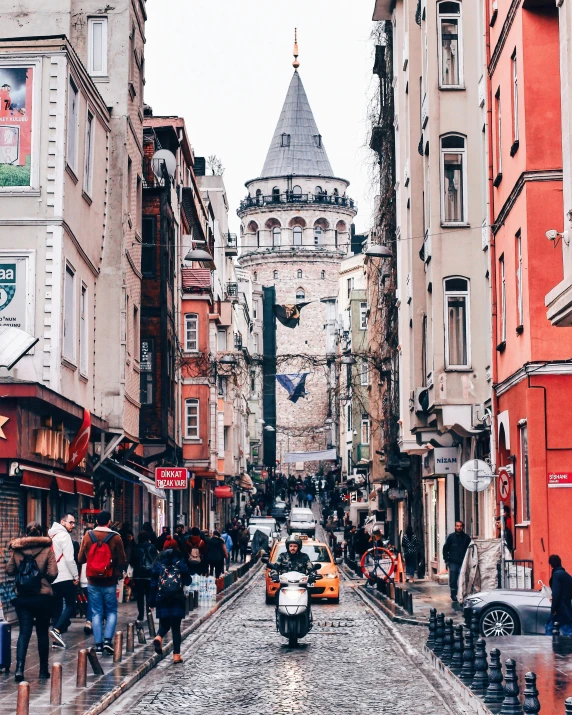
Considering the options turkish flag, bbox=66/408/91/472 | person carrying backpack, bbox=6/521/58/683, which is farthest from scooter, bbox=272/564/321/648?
turkish flag, bbox=66/408/91/472

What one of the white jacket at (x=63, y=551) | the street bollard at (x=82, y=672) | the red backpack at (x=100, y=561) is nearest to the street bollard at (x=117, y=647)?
the red backpack at (x=100, y=561)

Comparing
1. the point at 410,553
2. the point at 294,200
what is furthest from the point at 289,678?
the point at 294,200

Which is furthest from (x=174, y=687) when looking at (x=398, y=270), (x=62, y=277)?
(x=398, y=270)

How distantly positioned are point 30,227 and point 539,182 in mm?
8771

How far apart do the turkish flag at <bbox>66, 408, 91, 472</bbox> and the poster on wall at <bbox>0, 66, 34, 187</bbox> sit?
4643 mm

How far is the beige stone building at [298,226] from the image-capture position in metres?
144

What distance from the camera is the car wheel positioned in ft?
65.9

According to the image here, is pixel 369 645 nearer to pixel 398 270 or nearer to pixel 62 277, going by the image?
pixel 62 277

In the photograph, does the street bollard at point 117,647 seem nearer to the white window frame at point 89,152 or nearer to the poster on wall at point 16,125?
the poster on wall at point 16,125

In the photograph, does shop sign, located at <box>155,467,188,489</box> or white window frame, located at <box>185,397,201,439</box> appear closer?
shop sign, located at <box>155,467,188,489</box>

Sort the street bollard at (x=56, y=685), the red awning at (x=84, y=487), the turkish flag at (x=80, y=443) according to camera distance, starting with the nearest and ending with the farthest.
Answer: the street bollard at (x=56, y=685), the turkish flag at (x=80, y=443), the red awning at (x=84, y=487)

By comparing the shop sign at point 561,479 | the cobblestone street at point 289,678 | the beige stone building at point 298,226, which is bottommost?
the cobblestone street at point 289,678

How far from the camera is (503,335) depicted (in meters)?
26.9

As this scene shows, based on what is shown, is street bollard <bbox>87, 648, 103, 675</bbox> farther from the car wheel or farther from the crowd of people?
the car wheel
